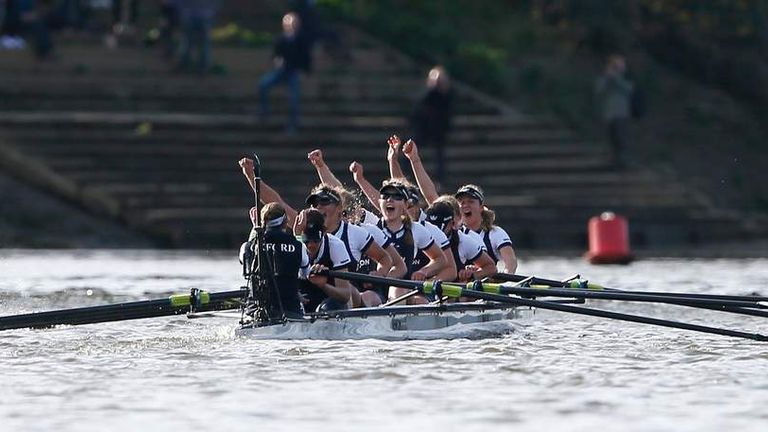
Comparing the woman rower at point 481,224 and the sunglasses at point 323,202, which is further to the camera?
the woman rower at point 481,224

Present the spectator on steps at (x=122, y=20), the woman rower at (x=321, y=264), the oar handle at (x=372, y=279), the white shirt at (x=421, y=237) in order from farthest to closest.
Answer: the spectator on steps at (x=122, y=20)
the white shirt at (x=421, y=237)
the woman rower at (x=321, y=264)
the oar handle at (x=372, y=279)

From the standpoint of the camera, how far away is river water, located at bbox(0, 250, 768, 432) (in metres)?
11.8

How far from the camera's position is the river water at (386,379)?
11781mm

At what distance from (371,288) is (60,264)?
10.0 m

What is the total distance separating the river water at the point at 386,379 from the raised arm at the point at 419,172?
1772mm

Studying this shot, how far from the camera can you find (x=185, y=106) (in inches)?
1304

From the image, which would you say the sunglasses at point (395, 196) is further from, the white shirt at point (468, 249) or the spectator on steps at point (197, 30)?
the spectator on steps at point (197, 30)

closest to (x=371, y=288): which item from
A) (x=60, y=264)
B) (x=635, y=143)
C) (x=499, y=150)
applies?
(x=60, y=264)

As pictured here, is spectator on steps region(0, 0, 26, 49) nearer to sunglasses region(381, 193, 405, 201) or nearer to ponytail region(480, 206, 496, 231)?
ponytail region(480, 206, 496, 231)

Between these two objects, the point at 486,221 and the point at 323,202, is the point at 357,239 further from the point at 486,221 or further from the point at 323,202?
the point at 486,221

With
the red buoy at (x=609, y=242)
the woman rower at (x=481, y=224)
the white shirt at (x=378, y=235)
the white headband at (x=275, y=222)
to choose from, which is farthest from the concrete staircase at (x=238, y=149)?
the white headband at (x=275, y=222)

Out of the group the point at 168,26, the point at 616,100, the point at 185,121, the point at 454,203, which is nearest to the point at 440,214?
the point at 454,203

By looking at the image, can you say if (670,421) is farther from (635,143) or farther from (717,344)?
(635,143)

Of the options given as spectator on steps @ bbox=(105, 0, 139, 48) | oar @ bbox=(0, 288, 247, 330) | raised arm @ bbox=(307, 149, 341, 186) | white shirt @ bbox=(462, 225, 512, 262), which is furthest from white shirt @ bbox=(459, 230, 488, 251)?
spectator on steps @ bbox=(105, 0, 139, 48)
